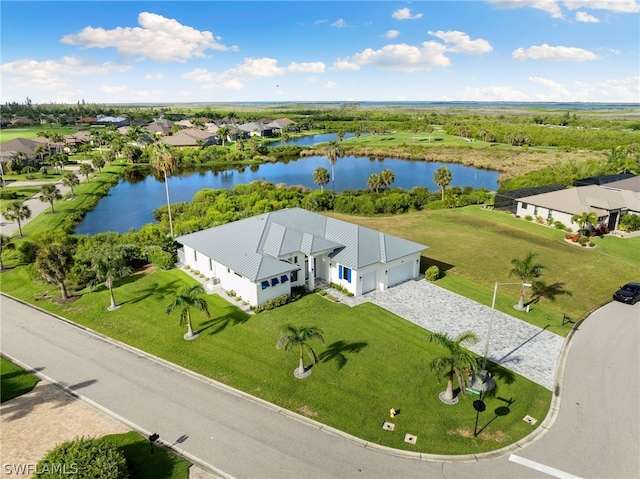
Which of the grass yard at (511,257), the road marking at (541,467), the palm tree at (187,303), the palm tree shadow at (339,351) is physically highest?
the palm tree at (187,303)

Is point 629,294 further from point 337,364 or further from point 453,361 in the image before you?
point 337,364

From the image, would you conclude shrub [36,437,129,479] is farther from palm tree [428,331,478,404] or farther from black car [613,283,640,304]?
black car [613,283,640,304]

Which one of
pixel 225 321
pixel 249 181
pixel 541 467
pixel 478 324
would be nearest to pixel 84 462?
pixel 225 321

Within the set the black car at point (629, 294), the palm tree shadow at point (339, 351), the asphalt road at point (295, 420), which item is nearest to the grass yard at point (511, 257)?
the black car at point (629, 294)

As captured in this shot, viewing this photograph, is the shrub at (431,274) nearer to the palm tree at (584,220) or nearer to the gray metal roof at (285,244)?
the gray metal roof at (285,244)

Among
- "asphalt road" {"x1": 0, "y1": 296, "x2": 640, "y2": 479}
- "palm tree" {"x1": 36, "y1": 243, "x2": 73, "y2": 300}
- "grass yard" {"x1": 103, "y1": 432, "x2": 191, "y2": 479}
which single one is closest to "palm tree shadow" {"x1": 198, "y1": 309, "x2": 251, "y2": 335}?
"asphalt road" {"x1": 0, "y1": 296, "x2": 640, "y2": 479}

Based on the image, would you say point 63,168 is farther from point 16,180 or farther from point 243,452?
point 243,452

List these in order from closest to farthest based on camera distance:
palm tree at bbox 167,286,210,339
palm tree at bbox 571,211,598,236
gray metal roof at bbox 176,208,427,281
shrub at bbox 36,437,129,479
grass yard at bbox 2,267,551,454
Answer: shrub at bbox 36,437,129,479 < grass yard at bbox 2,267,551,454 < palm tree at bbox 167,286,210,339 < gray metal roof at bbox 176,208,427,281 < palm tree at bbox 571,211,598,236
